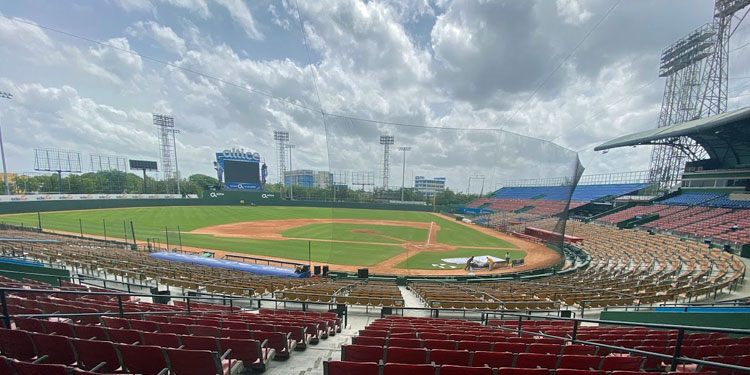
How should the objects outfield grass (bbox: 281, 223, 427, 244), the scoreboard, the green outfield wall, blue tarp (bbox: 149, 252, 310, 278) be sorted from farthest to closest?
the scoreboard, the green outfield wall, outfield grass (bbox: 281, 223, 427, 244), blue tarp (bbox: 149, 252, 310, 278)

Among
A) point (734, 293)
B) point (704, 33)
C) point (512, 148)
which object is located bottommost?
point (734, 293)

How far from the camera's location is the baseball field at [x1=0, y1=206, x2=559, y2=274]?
72.0 feet

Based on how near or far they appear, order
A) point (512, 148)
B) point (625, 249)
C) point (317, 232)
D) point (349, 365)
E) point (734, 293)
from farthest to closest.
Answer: point (317, 232) < point (625, 249) < point (512, 148) < point (734, 293) < point (349, 365)

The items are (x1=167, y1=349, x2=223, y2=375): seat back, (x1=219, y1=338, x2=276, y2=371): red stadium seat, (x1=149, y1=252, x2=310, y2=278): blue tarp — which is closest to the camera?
(x1=167, y1=349, x2=223, y2=375): seat back

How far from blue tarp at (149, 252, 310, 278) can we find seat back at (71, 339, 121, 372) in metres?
13.3

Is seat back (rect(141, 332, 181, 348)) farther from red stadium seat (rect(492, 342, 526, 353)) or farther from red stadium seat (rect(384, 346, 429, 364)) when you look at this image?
red stadium seat (rect(492, 342, 526, 353))

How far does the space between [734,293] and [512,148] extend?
13565 mm

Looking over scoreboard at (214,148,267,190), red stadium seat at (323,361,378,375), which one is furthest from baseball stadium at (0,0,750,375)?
scoreboard at (214,148,267,190)

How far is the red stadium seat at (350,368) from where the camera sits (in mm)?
2890

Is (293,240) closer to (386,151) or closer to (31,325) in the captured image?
(386,151)

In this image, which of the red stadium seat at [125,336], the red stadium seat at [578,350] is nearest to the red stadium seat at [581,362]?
the red stadium seat at [578,350]

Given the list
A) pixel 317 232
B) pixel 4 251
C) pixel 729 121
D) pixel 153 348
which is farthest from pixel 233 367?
pixel 729 121

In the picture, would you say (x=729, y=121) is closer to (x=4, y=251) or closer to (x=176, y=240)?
(x=176, y=240)

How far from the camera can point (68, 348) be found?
3.28 metres
